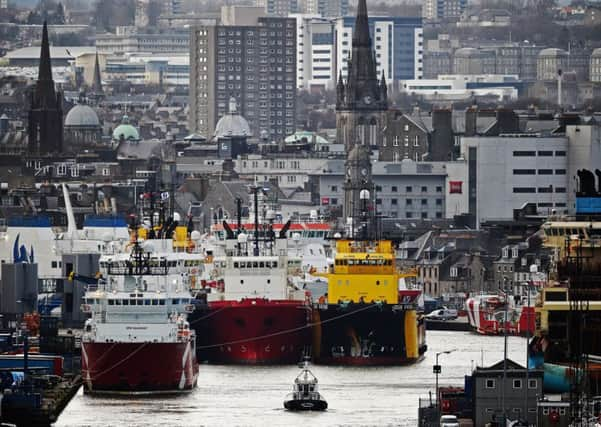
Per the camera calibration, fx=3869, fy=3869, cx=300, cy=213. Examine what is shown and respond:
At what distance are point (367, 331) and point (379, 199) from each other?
56372 millimetres

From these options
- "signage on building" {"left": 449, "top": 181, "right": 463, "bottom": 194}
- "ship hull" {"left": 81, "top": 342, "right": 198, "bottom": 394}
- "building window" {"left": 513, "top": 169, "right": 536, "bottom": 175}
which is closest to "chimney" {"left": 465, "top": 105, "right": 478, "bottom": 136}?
"signage on building" {"left": 449, "top": 181, "right": 463, "bottom": 194}

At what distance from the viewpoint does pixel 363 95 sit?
172 m

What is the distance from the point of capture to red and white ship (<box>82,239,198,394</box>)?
81.4 m

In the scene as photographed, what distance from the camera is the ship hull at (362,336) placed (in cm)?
9381

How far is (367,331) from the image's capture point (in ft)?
309

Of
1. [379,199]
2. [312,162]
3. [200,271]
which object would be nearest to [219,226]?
[200,271]

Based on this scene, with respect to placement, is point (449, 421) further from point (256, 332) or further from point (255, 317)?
point (255, 317)

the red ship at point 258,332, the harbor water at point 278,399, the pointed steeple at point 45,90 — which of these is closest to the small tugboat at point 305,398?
the harbor water at point 278,399

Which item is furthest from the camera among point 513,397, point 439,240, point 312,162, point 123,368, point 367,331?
point 312,162

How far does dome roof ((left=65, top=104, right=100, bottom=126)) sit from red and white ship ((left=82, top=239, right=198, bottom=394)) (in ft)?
347

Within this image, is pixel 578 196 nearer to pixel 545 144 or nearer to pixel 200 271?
pixel 200 271

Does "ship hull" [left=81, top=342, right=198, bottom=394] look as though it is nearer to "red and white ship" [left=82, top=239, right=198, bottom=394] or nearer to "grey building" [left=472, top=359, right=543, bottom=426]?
"red and white ship" [left=82, top=239, right=198, bottom=394]

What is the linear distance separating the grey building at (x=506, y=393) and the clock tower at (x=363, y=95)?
101 m

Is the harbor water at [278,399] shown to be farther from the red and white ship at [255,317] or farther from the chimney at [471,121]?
the chimney at [471,121]
